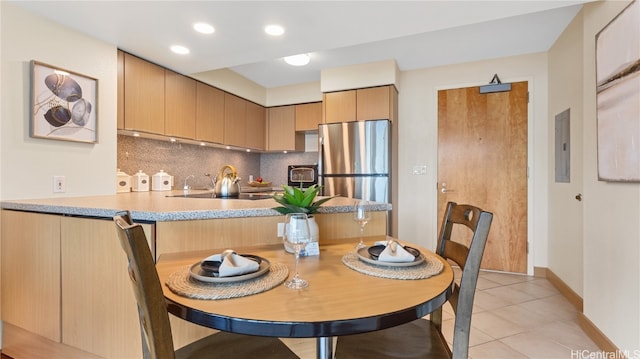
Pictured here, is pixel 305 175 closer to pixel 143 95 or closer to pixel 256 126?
pixel 256 126

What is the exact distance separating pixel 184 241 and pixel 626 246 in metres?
2.31

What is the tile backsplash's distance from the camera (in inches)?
118

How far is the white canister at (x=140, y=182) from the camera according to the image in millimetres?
2869

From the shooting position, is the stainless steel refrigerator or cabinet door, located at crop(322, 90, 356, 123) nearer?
the stainless steel refrigerator

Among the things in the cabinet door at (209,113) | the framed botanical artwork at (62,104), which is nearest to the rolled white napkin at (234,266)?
the framed botanical artwork at (62,104)

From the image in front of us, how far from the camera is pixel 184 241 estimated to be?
139 centimetres

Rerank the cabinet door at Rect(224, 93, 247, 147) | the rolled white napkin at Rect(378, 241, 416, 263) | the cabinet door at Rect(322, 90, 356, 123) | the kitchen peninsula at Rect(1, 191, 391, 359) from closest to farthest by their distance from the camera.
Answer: the rolled white napkin at Rect(378, 241, 416, 263)
the kitchen peninsula at Rect(1, 191, 391, 359)
the cabinet door at Rect(322, 90, 356, 123)
the cabinet door at Rect(224, 93, 247, 147)

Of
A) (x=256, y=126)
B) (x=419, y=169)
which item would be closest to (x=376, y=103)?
(x=419, y=169)

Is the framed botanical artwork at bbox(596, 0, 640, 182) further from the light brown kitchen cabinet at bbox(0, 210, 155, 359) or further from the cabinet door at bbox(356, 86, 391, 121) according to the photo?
the light brown kitchen cabinet at bbox(0, 210, 155, 359)

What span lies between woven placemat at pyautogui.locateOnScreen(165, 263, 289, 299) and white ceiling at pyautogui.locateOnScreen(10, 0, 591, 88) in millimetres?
1719

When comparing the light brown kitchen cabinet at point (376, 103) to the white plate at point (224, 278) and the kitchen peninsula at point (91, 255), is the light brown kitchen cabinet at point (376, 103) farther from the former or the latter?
the white plate at point (224, 278)

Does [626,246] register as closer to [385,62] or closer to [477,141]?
[477,141]

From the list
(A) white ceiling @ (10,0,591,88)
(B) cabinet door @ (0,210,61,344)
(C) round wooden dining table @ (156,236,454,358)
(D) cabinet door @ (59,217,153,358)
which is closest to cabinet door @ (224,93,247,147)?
(A) white ceiling @ (10,0,591,88)

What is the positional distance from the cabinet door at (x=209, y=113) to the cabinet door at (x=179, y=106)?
0.08 metres
